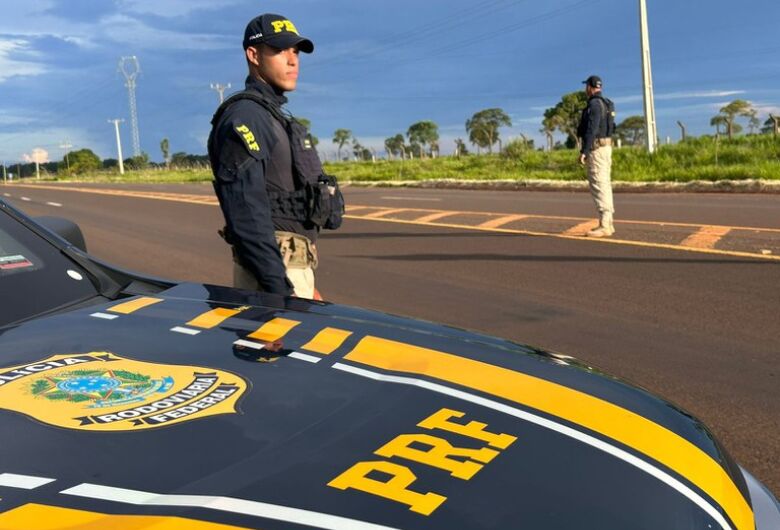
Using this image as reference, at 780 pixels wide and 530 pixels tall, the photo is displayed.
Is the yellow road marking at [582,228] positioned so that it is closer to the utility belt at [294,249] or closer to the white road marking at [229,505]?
the utility belt at [294,249]

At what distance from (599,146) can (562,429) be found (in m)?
8.23

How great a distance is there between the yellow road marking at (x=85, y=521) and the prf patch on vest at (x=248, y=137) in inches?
70.9

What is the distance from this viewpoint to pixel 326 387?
1518 mm

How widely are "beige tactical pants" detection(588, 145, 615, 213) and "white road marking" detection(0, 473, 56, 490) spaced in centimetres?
864

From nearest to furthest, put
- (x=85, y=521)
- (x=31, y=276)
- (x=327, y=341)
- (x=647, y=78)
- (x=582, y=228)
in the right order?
(x=85, y=521), (x=327, y=341), (x=31, y=276), (x=582, y=228), (x=647, y=78)

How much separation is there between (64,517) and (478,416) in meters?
0.78

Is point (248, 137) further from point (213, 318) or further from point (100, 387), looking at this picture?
point (100, 387)

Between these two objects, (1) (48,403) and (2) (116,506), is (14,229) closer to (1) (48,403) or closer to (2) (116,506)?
(1) (48,403)

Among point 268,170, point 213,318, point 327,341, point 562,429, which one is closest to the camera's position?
point 562,429

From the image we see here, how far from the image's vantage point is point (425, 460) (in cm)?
121

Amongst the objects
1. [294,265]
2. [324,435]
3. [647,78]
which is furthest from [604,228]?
[647,78]

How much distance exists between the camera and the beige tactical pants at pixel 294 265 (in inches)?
117

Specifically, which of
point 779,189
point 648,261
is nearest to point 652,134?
point 779,189

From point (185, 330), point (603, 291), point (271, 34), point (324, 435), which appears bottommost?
point (603, 291)
